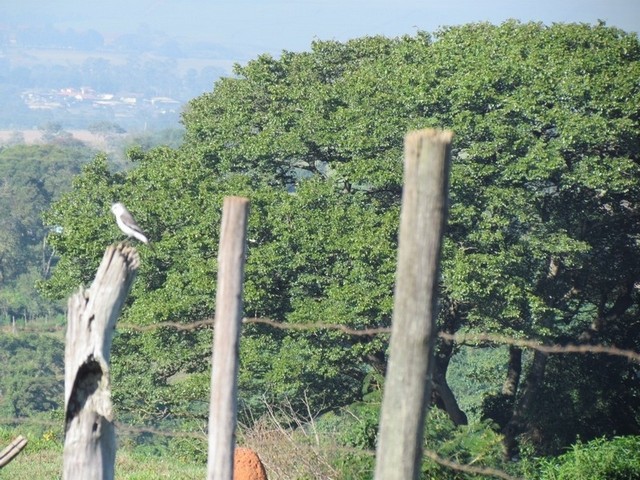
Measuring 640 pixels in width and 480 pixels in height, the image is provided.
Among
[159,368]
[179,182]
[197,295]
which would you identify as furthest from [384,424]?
[179,182]

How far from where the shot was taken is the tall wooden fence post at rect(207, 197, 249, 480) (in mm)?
4590

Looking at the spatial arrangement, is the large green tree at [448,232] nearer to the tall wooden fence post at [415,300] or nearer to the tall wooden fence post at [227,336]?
the tall wooden fence post at [227,336]

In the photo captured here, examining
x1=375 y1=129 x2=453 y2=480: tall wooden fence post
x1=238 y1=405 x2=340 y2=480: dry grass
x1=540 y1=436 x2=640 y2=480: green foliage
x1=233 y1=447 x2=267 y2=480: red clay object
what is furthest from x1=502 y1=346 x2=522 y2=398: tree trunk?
x1=375 y1=129 x2=453 y2=480: tall wooden fence post

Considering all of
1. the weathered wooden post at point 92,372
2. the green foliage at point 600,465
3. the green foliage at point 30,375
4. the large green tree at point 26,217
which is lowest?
the green foliage at point 30,375

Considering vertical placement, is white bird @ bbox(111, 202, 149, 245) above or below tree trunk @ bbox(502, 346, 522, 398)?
above

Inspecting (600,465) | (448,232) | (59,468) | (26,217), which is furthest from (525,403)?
(26,217)

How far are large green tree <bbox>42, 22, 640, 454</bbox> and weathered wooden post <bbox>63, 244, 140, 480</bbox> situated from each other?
493 inches

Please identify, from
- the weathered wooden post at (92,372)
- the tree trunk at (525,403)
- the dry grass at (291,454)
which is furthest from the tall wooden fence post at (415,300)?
the tree trunk at (525,403)

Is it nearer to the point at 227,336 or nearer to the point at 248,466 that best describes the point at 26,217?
the point at 248,466

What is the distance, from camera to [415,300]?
3574 millimetres

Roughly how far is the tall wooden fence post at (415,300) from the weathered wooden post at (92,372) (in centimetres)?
169

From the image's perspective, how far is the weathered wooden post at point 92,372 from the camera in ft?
15.4

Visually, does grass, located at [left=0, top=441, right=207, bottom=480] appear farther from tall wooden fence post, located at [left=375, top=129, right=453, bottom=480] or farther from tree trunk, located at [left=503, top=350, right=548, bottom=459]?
tree trunk, located at [left=503, top=350, right=548, bottom=459]

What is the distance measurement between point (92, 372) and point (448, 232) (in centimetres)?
1483
